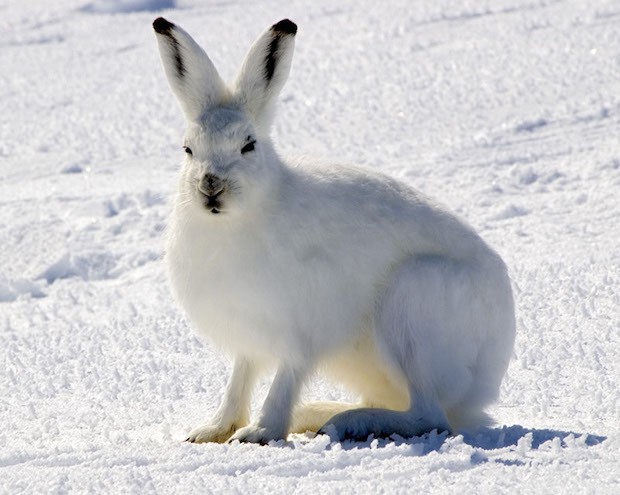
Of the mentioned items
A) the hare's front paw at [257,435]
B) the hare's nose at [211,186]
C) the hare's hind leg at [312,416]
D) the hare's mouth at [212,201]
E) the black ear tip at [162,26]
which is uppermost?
the black ear tip at [162,26]

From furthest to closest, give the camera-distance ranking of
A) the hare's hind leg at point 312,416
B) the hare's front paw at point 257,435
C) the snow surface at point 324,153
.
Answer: the hare's hind leg at point 312,416 < the hare's front paw at point 257,435 < the snow surface at point 324,153

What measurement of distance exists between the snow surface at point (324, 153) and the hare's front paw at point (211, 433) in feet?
0.42

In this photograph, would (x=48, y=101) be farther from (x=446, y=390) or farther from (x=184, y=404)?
(x=446, y=390)

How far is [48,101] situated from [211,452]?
7.53m

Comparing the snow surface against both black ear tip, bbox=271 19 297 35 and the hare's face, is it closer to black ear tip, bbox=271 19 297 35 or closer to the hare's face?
the hare's face

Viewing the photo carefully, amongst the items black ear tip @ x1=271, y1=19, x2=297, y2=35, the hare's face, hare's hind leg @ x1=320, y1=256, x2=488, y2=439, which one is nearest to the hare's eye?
the hare's face

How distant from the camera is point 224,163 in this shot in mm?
4090

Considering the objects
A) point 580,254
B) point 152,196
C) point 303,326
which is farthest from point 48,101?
point 303,326

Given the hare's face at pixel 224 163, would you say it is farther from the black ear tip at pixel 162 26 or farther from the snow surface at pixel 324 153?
the snow surface at pixel 324 153

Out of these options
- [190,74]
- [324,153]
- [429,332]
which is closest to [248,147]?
[190,74]

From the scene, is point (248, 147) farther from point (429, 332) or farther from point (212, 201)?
point (429, 332)

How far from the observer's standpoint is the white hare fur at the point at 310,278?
4.18 m

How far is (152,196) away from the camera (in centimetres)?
848

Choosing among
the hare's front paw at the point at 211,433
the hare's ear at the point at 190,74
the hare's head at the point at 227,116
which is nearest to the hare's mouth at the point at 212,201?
the hare's head at the point at 227,116
